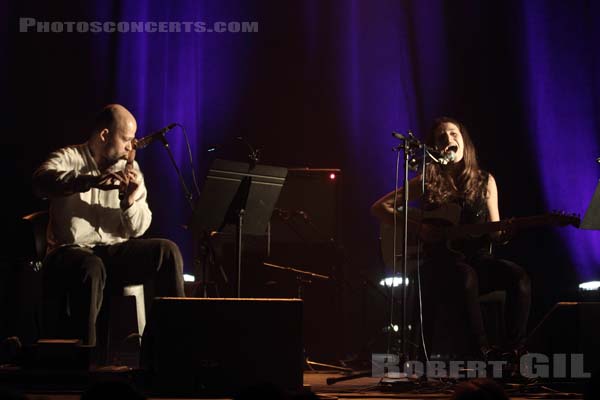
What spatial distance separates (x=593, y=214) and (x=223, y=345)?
2.04m

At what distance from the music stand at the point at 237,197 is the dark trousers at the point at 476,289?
104 cm

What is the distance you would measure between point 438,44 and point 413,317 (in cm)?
243

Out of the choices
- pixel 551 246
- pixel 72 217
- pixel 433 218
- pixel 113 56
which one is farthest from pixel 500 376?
pixel 113 56

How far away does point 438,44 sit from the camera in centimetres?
608

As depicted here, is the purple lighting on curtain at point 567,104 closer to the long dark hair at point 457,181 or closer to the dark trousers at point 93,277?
the long dark hair at point 457,181

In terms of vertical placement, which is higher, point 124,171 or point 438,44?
point 438,44

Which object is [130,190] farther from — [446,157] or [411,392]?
[411,392]

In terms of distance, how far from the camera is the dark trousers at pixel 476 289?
4.41 metres

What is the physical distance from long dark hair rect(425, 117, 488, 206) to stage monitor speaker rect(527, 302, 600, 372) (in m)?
1.31

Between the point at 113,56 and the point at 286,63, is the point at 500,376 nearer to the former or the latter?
the point at 286,63

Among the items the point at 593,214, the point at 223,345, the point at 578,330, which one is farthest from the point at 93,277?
the point at 593,214

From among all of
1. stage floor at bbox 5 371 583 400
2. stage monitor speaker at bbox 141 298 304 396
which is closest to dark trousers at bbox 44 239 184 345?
stage floor at bbox 5 371 583 400

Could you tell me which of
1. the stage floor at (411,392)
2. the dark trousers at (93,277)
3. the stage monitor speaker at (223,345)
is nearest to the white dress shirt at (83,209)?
the dark trousers at (93,277)

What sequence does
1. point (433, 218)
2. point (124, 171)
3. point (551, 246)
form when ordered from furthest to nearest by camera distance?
point (551, 246)
point (433, 218)
point (124, 171)
